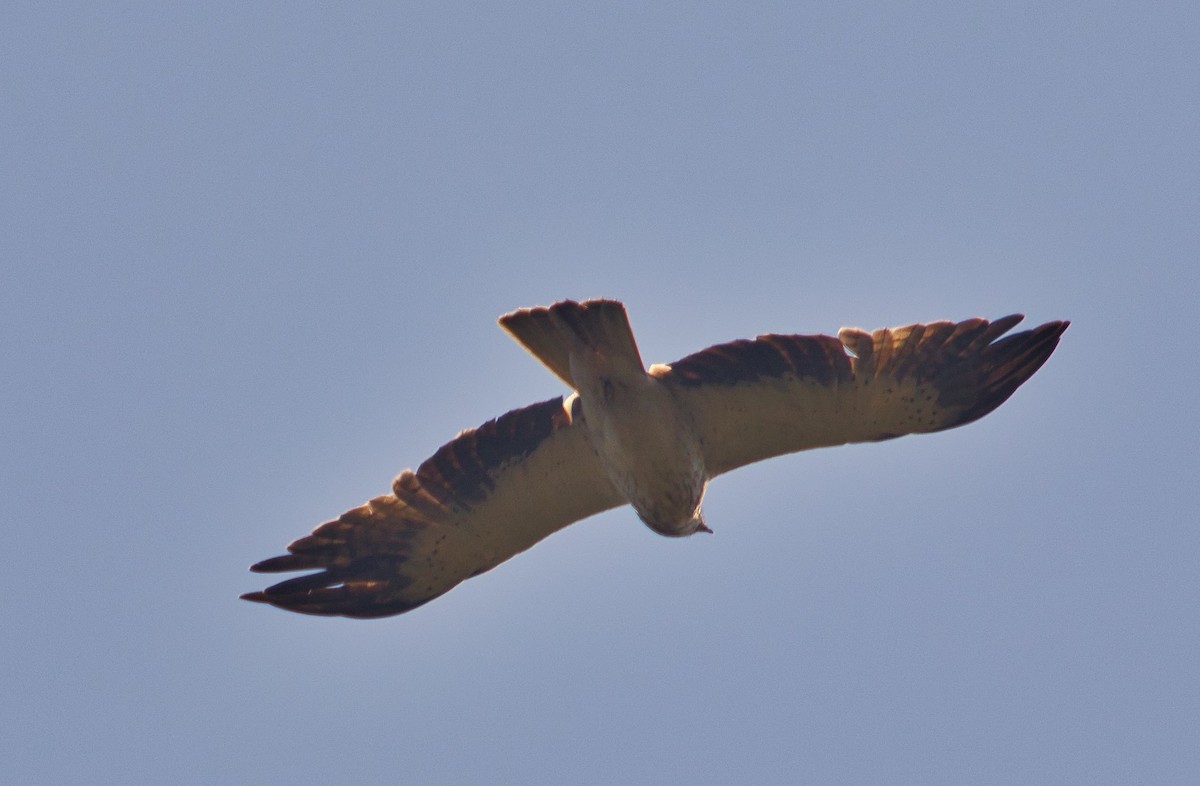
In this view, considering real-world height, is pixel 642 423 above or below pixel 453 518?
above

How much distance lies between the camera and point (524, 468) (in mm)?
10703

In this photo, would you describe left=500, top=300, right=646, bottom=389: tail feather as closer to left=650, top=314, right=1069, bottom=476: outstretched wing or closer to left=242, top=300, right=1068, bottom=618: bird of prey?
left=242, top=300, right=1068, bottom=618: bird of prey

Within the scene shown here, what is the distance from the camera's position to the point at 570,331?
9938 millimetres

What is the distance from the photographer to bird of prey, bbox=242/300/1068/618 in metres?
10.1

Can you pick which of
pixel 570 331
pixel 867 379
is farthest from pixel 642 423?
pixel 867 379

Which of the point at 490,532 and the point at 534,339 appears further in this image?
the point at 490,532

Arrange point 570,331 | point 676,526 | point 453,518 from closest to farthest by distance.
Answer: point 570,331
point 676,526
point 453,518

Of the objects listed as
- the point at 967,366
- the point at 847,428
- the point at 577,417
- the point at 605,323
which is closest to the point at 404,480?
the point at 577,417

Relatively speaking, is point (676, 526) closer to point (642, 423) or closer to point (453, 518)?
point (642, 423)

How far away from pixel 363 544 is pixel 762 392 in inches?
124

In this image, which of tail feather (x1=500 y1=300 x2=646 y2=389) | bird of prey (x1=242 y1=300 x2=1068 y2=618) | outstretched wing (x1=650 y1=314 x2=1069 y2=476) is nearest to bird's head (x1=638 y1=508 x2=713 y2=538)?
bird of prey (x1=242 y1=300 x2=1068 y2=618)

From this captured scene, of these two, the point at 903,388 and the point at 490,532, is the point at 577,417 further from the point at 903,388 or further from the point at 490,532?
the point at 903,388

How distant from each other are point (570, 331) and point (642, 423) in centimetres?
79

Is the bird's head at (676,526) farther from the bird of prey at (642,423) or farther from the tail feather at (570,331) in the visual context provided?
the tail feather at (570,331)
